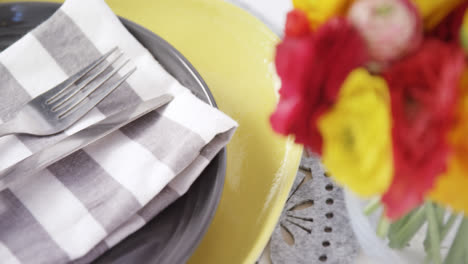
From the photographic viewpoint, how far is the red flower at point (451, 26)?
0.18 metres

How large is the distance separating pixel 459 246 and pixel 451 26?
0.43 ft

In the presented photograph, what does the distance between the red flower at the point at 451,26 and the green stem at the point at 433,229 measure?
0.32 feet

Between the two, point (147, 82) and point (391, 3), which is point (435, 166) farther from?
point (147, 82)

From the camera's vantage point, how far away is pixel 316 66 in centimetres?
17

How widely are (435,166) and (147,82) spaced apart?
0.28 metres

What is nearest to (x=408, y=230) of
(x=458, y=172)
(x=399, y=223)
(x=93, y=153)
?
(x=399, y=223)

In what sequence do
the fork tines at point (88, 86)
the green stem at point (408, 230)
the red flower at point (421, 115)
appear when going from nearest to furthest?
the red flower at point (421, 115)
the green stem at point (408, 230)
the fork tines at point (88, 86)

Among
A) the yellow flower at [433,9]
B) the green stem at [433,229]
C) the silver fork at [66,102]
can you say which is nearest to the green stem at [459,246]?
the green stem at [433,229]

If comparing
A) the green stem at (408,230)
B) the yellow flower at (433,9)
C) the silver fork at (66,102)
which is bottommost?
the silver fork at (66,102)

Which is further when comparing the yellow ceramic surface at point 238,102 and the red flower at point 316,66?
the yellow ceramic surface at point 238,102

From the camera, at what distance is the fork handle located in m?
0.35

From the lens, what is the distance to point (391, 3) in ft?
0.58

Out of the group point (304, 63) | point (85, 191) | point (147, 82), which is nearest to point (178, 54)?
point (147, 82)

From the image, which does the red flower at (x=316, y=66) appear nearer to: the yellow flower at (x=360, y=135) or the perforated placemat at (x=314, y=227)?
the yellow flower at (x=360, y=135)
